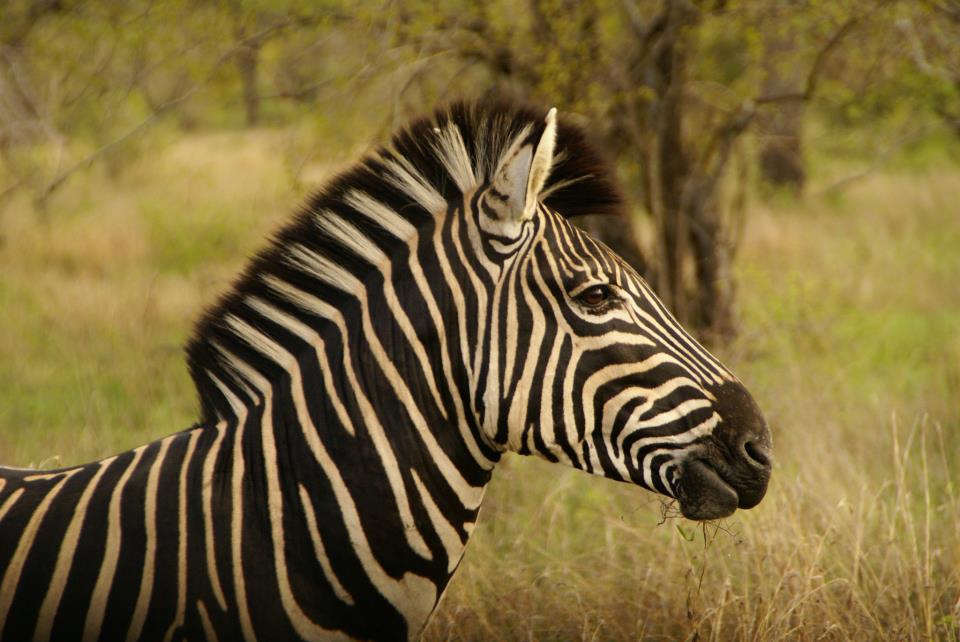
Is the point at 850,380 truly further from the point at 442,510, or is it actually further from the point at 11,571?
the point at 11,571

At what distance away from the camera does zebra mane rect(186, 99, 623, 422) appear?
266cm

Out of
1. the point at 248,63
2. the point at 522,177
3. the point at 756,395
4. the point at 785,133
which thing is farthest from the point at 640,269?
the point at 785,133

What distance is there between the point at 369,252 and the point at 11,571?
121cm

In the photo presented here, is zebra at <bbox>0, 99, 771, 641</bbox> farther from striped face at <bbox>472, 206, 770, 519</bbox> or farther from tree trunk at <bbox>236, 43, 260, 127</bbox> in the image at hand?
tree trunk at <bbox>236, 43, 260, 127</bbox>

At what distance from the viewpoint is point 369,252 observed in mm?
2645

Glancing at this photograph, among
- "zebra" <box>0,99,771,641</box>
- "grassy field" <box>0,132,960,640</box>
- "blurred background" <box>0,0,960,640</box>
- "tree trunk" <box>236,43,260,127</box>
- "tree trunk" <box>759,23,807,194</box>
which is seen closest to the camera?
"zebra" <box>0,99,771,641</box>

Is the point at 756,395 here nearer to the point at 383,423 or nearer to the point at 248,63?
the point at 383,423

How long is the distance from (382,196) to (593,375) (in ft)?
2.53

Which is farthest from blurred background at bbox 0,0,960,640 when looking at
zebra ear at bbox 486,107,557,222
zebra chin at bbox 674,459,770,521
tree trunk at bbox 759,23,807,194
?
zebra ear at bbox 486,107,557,222

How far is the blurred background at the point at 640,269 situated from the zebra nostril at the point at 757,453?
2.42 ft

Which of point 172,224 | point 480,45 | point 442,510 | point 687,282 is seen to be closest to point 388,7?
point 480,45

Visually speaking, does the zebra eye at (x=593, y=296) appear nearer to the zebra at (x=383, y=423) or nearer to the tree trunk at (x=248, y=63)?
the zebra at (x=383, y=423)

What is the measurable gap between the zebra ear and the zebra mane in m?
0.12

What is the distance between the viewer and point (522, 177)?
249 centimetres
